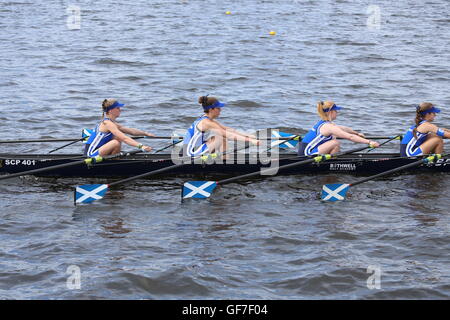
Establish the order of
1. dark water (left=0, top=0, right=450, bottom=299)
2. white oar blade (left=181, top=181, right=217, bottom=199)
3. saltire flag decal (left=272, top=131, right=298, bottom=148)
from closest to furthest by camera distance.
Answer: dark water (left=0, top=0, right=450, bottom=299) < white oar blade (left=181, top=181, right=217, bottom=199) < saltire flag decal (left=272, top=131, right=298, bottom=148)

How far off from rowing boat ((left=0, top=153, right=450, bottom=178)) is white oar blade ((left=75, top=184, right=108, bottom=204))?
48.4 inches

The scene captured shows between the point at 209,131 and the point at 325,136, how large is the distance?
2.50m

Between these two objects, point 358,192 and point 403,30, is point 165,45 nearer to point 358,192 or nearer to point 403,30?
point 403,30

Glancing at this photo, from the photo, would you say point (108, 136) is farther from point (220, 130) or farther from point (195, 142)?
point (220, 130)

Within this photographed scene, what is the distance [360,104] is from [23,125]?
36.2ft

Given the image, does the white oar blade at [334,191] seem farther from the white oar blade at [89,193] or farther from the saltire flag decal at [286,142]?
the white oar blade at [89,193]

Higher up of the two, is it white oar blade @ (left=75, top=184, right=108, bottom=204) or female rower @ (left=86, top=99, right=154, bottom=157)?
female rower @ (left=86, top=99, right=154, bottom=157)

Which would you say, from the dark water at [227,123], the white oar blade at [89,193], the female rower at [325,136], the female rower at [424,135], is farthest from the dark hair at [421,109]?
the white oar blade at [89,193]

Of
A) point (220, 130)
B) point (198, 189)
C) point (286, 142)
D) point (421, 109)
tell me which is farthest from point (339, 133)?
point (198, 189)

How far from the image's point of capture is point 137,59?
29281 millimetres

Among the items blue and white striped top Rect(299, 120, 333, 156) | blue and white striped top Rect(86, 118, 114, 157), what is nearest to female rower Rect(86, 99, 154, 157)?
blue and white striped top Rect(86, 118, 114, 157)

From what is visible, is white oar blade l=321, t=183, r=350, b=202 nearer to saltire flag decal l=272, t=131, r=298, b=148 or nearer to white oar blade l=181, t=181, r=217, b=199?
white oar blade l=181, t=181, r=217, b=199

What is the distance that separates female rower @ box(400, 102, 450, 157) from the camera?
570 inches

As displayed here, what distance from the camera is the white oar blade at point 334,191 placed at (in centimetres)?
1357
